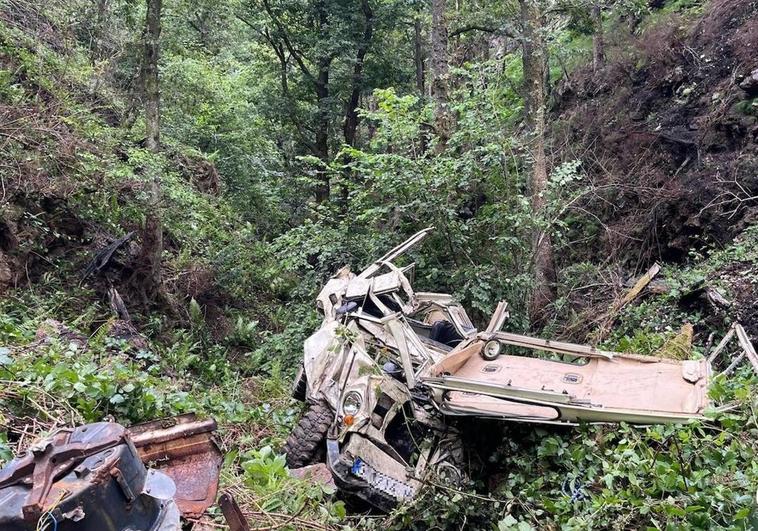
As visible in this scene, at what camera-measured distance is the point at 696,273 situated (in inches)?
308

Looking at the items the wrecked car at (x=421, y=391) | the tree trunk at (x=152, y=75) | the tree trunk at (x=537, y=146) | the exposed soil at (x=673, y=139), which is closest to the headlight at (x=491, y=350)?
the wrecked car at (x=421, y=391)

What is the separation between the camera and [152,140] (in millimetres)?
9102

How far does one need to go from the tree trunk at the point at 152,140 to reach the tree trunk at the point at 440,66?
4.86 m

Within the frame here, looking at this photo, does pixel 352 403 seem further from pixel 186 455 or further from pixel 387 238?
pixel 387 238

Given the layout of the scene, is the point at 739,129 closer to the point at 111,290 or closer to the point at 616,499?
the point at 616,499

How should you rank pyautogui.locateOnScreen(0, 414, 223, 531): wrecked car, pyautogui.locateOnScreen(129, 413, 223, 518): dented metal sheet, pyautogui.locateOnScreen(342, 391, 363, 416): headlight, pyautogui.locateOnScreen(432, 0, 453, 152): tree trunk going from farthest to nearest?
pyautogui.locateOnScreen(432, 0, 453, 152): tree trunk
pyautogui.locateOnScreen(342, 391, 363, 416): headlight
pyautogui.locateOnScreen(129, 413, 223, 518): dented metal sheet
pyautogui.locateOnScreen(0, 414, 223, 531): wrecked car

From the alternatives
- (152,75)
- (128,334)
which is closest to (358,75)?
(152,75)

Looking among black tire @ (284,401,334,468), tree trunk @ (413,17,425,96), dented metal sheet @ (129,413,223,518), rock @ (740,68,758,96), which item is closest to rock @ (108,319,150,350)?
black tire @ (284,401,334,468)

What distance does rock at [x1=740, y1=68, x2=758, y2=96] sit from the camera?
927 cm

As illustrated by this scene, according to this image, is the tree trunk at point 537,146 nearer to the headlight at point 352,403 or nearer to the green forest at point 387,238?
Answer: the green forest at point 387,238

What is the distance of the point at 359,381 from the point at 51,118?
628cm

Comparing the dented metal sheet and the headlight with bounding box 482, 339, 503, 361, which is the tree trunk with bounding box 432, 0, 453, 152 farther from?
the dented metal sheet

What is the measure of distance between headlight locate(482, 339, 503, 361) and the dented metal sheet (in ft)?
10.7

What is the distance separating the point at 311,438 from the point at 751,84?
9212 mm
